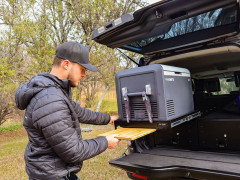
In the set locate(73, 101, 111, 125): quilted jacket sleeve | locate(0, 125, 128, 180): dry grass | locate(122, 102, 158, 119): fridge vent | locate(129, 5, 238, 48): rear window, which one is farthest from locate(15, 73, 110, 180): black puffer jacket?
locate(0, 125, 128, 180): dry grass

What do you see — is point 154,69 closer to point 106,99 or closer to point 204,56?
point 204,56

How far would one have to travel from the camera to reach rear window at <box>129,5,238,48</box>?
2.09 meters

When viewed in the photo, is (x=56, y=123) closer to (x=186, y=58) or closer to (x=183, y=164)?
(x=183, y=164)

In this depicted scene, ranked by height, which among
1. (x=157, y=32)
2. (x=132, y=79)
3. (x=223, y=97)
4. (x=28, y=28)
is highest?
(x=28, y=28)

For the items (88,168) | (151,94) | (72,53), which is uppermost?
(72,53)

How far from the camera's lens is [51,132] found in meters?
1.50

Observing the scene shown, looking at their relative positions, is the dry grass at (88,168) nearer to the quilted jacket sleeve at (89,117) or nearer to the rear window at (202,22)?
the quilted jacket sleeve at (89,117)

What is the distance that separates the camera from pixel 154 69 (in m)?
1.97

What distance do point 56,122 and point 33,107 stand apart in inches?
8.7

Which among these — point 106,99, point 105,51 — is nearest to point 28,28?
point 105,51

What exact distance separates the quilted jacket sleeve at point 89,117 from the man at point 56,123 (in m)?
0.60

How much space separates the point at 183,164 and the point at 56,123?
130cm

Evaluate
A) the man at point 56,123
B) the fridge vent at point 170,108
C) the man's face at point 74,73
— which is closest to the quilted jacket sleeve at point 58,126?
the man at point 56,123

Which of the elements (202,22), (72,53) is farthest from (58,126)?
(202,22)
